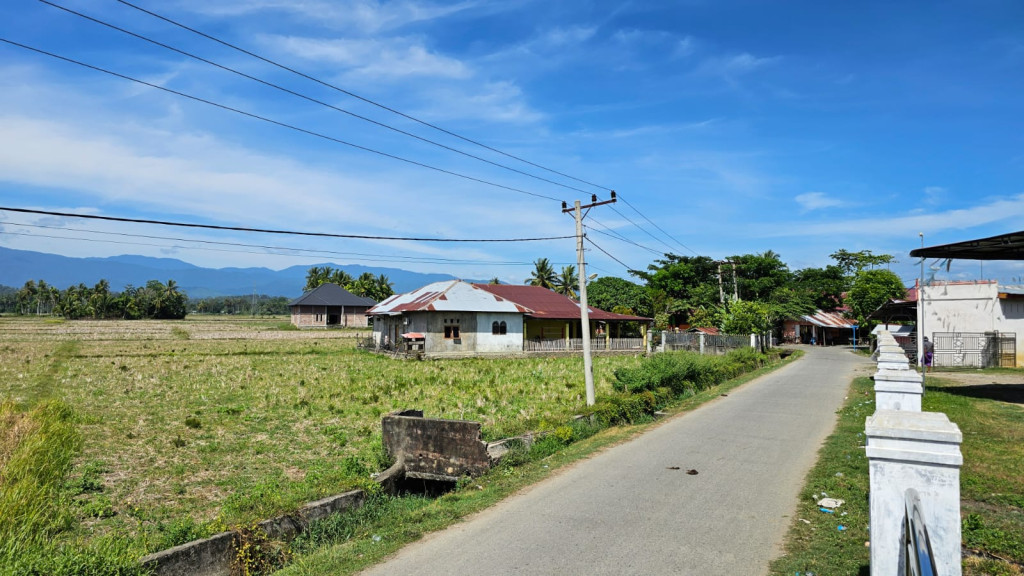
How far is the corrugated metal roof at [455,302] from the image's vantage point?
39.2 metres

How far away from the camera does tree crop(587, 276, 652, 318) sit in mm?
63375

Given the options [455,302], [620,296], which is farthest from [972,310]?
[620,296]

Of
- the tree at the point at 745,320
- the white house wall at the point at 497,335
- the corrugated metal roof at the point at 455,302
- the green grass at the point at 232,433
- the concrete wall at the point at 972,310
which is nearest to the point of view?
the green grass at the point at 232,433

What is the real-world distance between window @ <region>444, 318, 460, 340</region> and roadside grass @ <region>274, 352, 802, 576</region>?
26747 millimetres

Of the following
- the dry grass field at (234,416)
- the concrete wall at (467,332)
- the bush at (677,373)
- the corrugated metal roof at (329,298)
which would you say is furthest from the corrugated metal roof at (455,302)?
the corrugated metal roof at (329,298)

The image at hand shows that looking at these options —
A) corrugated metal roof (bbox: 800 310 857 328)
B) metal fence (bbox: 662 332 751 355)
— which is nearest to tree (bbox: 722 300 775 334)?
metal fence (bbox: 662 332 751 355)

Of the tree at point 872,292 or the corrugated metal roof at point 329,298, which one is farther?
the corrugated metal roof at point 329,298

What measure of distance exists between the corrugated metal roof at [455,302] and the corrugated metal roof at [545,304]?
1.52 metres

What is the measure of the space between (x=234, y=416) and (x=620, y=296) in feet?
182

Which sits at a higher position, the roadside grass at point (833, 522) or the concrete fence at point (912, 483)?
the concrete fence at point (912, 483)

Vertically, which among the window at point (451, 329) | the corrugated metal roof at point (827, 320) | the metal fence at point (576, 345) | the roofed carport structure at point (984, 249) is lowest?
the metal fence at point (576, 345)

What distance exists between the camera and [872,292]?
51750 mm

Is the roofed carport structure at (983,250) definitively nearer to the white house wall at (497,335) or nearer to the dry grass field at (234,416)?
the dry grass field at (234,416)

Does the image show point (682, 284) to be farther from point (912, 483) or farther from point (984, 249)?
point (912, 483)
